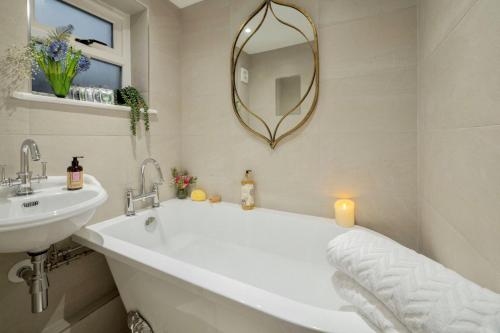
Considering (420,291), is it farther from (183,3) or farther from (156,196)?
(183,3)

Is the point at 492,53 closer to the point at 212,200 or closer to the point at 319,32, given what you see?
the point at 319,32

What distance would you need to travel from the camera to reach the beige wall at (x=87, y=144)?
1.15 metres

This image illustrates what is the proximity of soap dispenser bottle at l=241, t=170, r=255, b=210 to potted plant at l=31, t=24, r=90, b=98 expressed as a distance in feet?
4.00

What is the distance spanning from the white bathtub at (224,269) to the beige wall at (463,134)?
1.41 feet

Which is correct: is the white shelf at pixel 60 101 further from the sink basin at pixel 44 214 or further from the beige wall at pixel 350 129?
the beige wall at pixel 350 129

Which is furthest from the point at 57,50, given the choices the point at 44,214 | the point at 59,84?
the point at 44,214

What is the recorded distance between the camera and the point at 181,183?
6.64 ft

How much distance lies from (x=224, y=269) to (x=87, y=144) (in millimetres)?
1160

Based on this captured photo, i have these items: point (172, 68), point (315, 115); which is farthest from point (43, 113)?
Answer: point (315, 115)

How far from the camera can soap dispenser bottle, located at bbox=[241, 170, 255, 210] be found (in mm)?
1772

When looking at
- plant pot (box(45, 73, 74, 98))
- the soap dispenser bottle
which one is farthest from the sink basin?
the soap dispenser bottle

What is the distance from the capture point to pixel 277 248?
1634 mm

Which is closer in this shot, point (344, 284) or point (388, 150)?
point (344, 284)

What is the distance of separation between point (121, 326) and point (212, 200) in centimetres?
101
